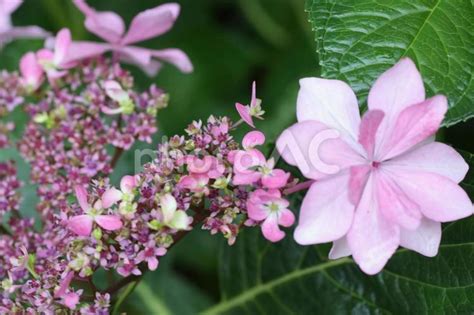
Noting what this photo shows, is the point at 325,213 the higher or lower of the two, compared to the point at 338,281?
higher

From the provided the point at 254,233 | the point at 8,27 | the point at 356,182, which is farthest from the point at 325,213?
the point at 8,27

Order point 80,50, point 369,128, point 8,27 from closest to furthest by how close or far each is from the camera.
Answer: point 369,128, point 80,50, point 8,27

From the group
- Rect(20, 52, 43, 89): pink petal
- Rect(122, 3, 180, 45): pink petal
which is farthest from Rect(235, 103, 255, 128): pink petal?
Rect(20, 52, 43, 89): pink petal

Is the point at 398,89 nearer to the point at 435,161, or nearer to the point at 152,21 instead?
the point at 435,161

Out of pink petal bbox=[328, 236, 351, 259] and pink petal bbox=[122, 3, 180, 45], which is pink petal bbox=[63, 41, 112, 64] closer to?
pink petal bbox=[122, 3, 180, 45]

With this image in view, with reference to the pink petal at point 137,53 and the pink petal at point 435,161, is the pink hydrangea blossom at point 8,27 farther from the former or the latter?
the pink petal at point 435,161

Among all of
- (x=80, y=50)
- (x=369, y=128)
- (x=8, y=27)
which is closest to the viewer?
(x=369, y=128)
